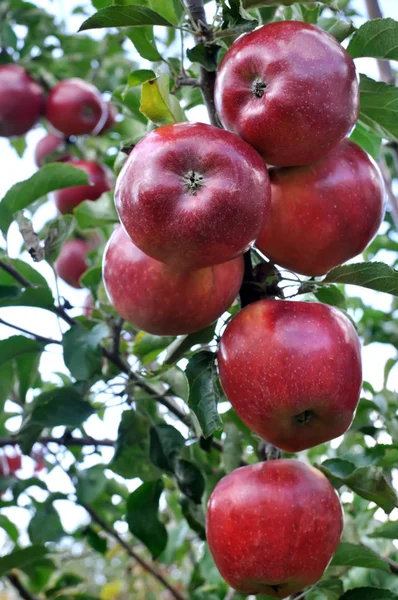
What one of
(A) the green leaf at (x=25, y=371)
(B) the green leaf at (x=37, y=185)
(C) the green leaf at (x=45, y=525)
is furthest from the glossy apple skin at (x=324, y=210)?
(C) the green leaf at (x=45, y=525)

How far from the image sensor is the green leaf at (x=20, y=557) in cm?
166

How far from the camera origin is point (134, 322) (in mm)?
1132

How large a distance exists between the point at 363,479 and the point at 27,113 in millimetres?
2080

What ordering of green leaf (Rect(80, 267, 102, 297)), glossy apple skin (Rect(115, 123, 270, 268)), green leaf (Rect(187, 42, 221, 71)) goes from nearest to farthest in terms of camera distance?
glossy apple skin (Rect(115, 123, 270, 268)) → green leaf (Rect(187, 42, 221, 71)) → green leaf (Rect(80, 267, 102, 297))

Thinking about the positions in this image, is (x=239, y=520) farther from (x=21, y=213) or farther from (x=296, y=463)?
(x=21, y=213)

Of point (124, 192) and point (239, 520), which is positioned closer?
A: point (124, 192)

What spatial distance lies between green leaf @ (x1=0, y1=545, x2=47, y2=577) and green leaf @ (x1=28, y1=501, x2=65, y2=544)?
0.12 m

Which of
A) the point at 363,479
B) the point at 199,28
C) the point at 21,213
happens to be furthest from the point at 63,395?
the point at 199,28

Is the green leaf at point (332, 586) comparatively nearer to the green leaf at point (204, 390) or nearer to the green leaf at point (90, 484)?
the green leaf at point (204, 390)

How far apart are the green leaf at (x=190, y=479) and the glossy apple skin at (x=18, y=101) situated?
5.60 ft

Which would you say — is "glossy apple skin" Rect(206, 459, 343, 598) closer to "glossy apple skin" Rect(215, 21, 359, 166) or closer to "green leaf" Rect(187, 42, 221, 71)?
"glossy apple skin" Rect(215, 21, 359, 166)

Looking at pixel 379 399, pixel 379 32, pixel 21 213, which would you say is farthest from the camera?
pixel 379 399

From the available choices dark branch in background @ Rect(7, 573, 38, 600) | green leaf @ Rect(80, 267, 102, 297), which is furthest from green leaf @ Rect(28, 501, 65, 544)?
green leaf @ Rect(80, 267, 102, 297)

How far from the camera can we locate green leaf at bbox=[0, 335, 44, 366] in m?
1.54
